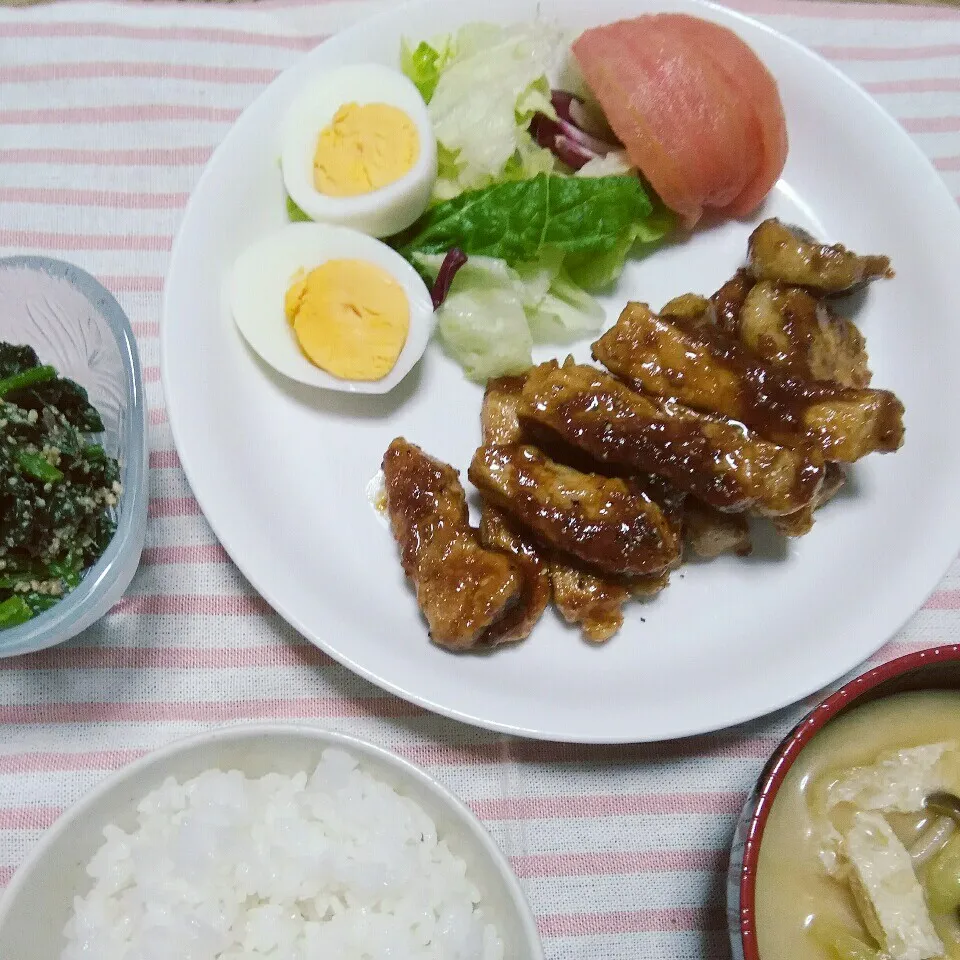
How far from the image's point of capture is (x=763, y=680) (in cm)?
183

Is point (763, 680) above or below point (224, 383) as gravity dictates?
below

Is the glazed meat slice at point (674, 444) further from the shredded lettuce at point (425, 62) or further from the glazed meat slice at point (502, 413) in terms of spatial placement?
the shredded lettuce at point (425, 62)

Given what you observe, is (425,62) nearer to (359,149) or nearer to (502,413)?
(359,149)

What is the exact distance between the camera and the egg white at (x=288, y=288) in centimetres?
200

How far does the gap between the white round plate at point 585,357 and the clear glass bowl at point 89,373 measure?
0.13m

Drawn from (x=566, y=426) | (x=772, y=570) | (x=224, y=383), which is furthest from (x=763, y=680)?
(x=224, y=383)

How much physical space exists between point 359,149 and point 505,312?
1.75 ft

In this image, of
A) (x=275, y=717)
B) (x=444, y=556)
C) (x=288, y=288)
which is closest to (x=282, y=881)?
(x=275, y=717)

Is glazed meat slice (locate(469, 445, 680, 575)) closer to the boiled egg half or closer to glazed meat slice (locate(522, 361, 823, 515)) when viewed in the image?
glazed meat slice (locate(522, 361, 823, 515))

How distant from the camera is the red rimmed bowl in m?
1.41

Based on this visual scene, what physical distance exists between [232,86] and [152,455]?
1108mm

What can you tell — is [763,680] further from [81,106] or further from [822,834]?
[81,106]

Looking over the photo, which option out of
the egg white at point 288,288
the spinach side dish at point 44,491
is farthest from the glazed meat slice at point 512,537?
the spinach side dish at point 44,491

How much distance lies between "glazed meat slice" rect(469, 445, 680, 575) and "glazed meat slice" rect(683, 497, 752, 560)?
0.10 m
